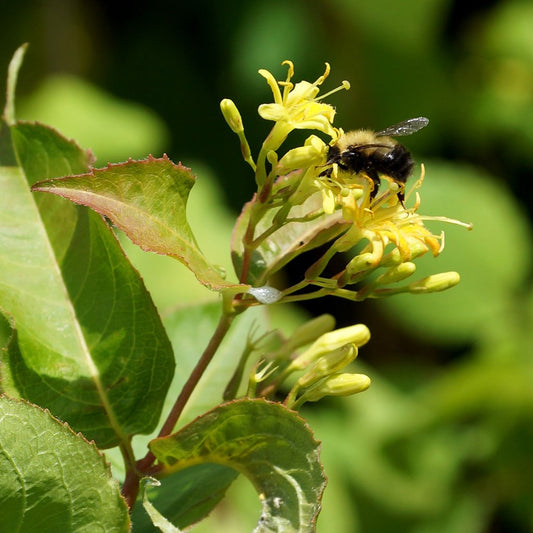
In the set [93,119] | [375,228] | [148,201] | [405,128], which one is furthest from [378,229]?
[93,119]

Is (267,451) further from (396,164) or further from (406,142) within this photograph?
(406,142)

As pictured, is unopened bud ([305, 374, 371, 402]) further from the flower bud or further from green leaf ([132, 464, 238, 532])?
green leaf ([132, 464, 238, 532])

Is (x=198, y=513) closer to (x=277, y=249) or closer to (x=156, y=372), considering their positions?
(x=156, y=372)

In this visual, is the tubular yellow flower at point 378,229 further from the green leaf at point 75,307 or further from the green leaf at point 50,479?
the green leaf at point 50,479

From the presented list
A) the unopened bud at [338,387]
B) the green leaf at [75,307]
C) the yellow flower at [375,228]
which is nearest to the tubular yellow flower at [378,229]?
the yellow flower at [375,228]

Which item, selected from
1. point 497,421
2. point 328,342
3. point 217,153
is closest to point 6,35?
point 217,153

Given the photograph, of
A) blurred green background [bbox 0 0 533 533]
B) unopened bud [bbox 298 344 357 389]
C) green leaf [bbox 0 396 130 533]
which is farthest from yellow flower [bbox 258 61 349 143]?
blurred green background [bbox 0 0 533 533]
